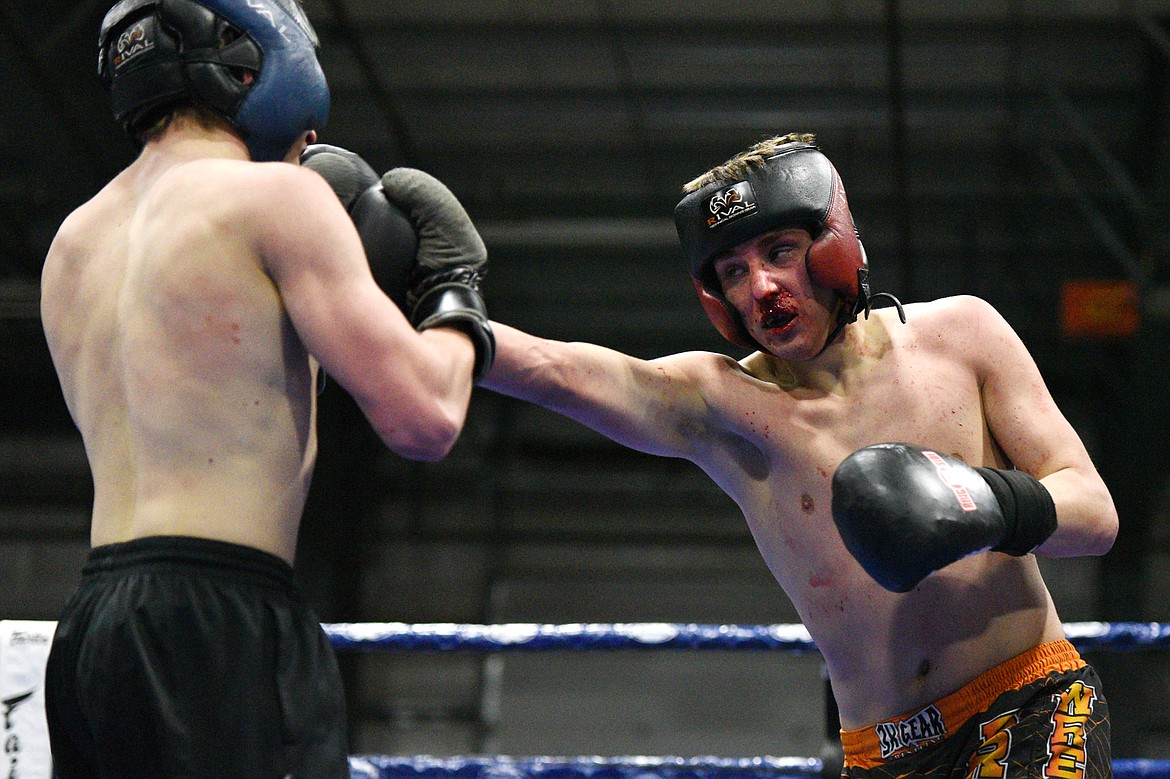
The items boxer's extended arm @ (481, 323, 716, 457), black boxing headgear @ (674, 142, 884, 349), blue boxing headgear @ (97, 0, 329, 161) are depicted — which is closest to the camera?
blue boxing headgear @ (97, 0, 329, 161)

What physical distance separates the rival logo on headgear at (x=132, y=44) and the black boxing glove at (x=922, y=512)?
1158mm

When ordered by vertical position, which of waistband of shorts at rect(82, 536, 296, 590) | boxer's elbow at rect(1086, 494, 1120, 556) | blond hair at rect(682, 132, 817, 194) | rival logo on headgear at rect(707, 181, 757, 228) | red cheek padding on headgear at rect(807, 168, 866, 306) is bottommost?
boxer's elbow at rect(1086, 494, 1120, 556)

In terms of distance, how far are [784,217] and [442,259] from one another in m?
0.75

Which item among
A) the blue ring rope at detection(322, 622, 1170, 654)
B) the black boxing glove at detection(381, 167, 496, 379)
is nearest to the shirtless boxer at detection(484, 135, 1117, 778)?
the black boxing glove at detection(381, 167, 496, 379)

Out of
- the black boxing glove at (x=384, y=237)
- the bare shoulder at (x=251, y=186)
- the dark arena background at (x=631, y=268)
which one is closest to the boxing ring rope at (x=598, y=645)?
the black boxing glove at (x=384, y=237)

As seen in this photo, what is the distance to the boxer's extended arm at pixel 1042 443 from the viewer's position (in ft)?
6.92

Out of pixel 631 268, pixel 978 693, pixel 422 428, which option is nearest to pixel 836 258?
pixel 978 693

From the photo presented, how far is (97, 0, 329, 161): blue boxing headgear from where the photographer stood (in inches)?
66.5

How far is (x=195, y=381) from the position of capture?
1536mm

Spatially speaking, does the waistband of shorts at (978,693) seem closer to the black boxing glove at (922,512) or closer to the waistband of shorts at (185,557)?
the black boxing glove at (922,512)

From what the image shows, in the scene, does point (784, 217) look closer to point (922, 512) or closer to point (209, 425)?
point (922, 512)

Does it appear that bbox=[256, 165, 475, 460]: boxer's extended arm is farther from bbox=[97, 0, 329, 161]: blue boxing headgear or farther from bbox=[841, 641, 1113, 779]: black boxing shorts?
bbox=[841, 641, 1113, 779]: black boxing shorts

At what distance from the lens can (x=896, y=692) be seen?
2178 mm

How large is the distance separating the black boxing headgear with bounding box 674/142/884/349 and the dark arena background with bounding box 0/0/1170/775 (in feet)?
17.3
